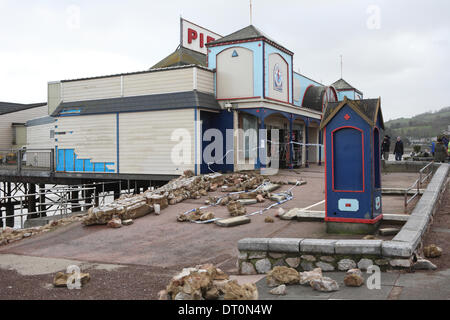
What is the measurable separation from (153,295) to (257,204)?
748cm

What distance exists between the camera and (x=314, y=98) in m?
27.2

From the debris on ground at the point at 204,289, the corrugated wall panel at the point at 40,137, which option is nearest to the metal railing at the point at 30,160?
the corrugated wall panel at the point at 40,137

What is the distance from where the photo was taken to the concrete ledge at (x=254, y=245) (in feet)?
21.1

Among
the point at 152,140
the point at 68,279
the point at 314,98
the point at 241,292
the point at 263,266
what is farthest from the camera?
the point at 314,98

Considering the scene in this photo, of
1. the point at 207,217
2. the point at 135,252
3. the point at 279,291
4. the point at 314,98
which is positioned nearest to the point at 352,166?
the point at 279,291

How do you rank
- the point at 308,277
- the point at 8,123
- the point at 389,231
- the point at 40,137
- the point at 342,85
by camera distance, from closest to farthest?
the point at 308,277 → the point at 389,231 → the point at 40,137 → the point at 342,85 → the point at 8,123

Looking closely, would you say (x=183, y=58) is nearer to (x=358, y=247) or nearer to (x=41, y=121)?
(x=41, y=121)

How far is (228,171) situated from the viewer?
19.6m

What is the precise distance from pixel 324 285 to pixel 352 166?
141 inches

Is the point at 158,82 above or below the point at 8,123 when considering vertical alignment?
above

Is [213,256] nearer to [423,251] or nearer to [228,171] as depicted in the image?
[423,251]

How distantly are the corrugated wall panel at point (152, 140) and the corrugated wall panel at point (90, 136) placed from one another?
69cm

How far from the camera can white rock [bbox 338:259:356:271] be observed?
586 centimetres
